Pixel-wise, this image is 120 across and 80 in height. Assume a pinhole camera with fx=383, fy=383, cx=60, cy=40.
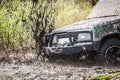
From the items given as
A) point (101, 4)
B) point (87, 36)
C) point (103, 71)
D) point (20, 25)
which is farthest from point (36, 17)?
point (103, 71)

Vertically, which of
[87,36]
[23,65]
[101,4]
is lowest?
[23,65]

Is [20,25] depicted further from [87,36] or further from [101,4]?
[87,36]

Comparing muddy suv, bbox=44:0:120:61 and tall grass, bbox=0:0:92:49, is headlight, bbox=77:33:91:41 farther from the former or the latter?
tall grass, bbox=0:0:92:49

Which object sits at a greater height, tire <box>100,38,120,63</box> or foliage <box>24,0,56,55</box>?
foliage <box>24,0,56,55</box>

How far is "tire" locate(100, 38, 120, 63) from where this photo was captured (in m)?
8.11

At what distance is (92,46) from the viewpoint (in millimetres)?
8086

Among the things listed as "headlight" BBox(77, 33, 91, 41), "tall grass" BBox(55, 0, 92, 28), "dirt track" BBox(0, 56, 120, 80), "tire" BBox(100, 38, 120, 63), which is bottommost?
"dirt track" BBox(0, 56, 120, 80)

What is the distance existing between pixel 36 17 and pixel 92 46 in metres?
3.25

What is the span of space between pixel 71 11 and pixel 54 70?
6231mm

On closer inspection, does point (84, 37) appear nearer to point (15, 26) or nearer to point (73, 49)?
point (73, 49)

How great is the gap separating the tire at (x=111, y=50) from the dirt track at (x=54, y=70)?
0.17 meters

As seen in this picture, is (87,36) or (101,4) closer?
(87,36)

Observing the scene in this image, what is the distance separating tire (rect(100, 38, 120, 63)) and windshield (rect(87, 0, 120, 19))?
3.62ft

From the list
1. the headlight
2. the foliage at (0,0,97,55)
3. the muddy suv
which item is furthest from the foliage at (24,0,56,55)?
the headlight
